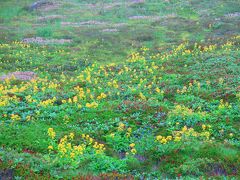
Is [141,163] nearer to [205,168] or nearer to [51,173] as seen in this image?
[205,168]

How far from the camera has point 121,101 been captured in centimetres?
1842

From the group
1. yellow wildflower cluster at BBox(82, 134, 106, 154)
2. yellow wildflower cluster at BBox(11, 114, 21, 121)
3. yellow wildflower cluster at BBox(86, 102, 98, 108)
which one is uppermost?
yellow wildflower cluster at BBox(11, 114, 21, 121)

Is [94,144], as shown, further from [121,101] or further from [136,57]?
[136,57]

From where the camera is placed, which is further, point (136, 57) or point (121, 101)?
point (136, 57)

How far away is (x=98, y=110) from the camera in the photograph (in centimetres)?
1689

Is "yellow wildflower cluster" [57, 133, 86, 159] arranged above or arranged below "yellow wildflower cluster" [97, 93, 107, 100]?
below

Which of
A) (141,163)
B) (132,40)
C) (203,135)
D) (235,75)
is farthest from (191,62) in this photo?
(141,163)

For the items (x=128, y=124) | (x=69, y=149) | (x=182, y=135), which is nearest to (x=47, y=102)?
(x=128, y=124)

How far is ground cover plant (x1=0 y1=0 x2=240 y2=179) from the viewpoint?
40.0ft

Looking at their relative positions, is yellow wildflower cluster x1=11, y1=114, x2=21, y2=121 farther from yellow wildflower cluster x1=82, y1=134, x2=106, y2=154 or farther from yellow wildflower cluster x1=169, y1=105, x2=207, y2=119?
yellow wildflower cluster x1=169, y1=105, x2=207, y2=119

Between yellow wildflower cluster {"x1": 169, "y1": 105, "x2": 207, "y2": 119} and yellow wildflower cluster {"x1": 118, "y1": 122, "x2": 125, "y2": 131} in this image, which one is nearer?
yellow wildflower cluster {"x1": 118, "y1": 122, "x2": 125, "y2": 131}

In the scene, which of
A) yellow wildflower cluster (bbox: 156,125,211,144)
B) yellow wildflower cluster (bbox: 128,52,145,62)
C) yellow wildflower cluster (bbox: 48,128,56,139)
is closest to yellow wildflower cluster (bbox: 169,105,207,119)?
yellow wildflower cluster (bbox: 156,125,211,144)

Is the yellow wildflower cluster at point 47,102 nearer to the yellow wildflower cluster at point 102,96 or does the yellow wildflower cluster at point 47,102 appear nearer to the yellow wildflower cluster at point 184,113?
the yellow wildflower cluster at point 102,96

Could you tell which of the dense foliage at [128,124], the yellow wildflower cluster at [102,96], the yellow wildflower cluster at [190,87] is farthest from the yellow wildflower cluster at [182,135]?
the yellow wildflower cluster at [190,87]
